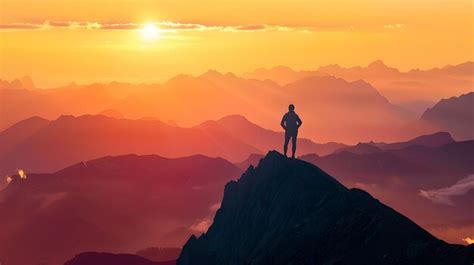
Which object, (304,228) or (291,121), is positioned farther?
(291,121)

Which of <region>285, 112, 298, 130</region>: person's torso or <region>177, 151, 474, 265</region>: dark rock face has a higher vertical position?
<region>285, 112, 298, 130</region>: person's torso

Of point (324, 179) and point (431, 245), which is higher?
point (324, 179)

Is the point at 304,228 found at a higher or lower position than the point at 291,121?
lower

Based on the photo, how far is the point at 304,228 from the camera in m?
64.8

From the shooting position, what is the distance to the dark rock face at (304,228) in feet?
185

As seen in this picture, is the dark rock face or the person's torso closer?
the dark rock face

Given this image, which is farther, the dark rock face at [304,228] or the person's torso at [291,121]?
the person's torso at [291,121]

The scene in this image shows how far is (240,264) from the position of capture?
71.1 meters

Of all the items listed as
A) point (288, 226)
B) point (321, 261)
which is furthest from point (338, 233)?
point (288, 226)

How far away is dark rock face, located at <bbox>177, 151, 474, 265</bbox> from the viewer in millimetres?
56375

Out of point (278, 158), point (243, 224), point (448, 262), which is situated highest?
point (278, 158)

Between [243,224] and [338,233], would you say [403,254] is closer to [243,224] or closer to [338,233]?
[338,233]

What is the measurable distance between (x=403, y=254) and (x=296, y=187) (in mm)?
16848

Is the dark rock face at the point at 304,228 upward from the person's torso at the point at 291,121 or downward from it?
downward
